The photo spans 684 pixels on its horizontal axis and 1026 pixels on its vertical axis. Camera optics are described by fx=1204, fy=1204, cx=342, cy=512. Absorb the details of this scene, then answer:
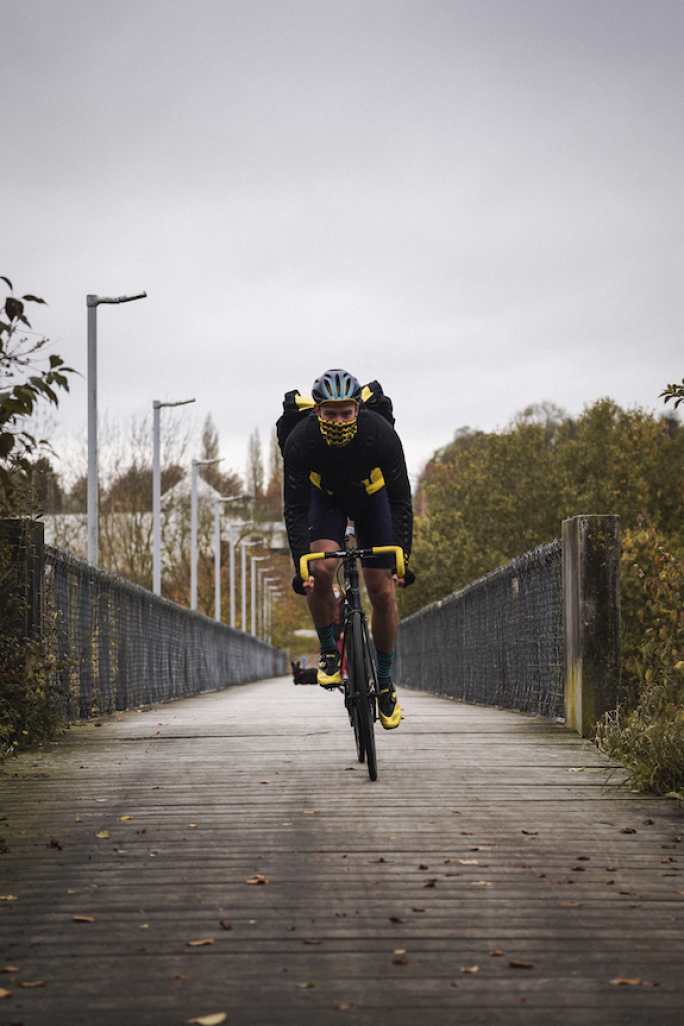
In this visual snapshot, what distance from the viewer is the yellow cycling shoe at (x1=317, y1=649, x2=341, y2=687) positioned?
6.66 metres

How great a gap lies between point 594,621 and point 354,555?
2504 mm

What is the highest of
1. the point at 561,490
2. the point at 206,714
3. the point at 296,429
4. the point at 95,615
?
the point at 561,490

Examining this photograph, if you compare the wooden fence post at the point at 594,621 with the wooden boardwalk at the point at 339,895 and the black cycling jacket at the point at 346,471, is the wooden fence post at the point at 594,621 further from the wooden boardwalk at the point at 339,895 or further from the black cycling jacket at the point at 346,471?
the black cycling jacket at the point at 346,471

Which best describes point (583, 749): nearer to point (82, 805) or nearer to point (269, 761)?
point (269, 761)

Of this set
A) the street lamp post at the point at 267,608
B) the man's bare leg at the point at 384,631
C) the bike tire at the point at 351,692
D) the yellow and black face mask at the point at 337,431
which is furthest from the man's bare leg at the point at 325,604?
the street lamp post at the point at 267,608

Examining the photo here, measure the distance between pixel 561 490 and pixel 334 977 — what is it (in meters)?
52.7

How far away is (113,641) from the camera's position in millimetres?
12969

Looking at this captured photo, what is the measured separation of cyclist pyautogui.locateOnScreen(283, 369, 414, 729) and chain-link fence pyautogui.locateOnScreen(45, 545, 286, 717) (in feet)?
9.14

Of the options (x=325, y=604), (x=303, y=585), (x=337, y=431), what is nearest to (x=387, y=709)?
(x=325, y=604)

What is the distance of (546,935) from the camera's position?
3.46 meters

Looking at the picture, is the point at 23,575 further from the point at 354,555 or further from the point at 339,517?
the point at 354,555

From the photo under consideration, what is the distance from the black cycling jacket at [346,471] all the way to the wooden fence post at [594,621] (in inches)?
82.6

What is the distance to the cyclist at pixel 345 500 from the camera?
6164 millimetres

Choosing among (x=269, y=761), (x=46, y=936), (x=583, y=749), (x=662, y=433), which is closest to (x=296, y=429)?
(x=269, y=761)
